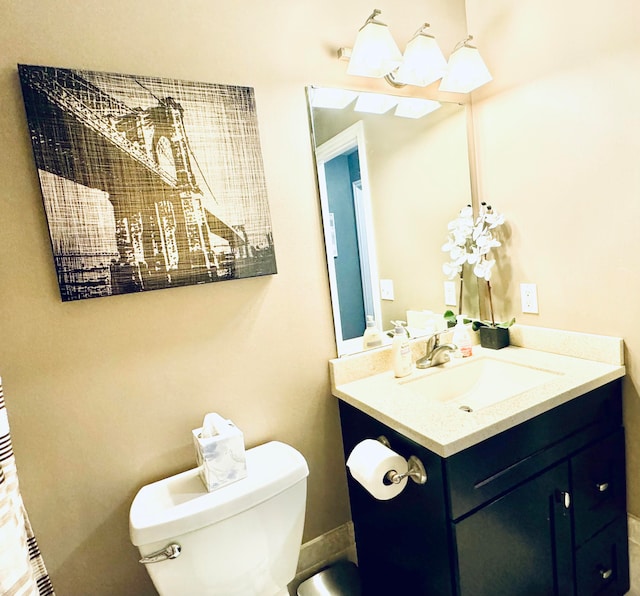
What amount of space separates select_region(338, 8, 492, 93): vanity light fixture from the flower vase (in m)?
0.97

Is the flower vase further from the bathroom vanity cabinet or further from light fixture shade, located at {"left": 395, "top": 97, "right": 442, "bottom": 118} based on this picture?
light fixture shade, located at {"left": 395, "top": 97, "right": 442, "bottom": 118}

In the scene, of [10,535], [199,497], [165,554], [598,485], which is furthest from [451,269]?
[10,535]

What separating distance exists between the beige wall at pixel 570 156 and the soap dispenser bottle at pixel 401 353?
574mm

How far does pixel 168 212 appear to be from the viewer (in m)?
1.05

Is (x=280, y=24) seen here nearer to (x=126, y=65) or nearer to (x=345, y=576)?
(x=126, y=65)

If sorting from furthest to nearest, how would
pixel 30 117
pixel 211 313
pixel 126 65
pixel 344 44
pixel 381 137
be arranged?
pixel 381 137, pixel 344 44, pixel 211 313, pixel 126 65, pixel 30 117

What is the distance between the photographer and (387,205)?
1454 mm

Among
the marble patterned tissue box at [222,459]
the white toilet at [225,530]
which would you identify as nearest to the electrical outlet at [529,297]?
the white toilet at [225,530]

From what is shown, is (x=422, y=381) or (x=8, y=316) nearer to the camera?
(x=8, y=316)

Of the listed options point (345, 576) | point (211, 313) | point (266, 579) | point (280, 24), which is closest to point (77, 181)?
point (211, 313)

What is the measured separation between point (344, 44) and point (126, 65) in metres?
0.73

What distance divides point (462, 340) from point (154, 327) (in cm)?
115

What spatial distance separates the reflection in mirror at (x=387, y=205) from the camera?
131 centimetres

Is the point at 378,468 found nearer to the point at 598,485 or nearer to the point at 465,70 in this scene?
the point at 598,485
